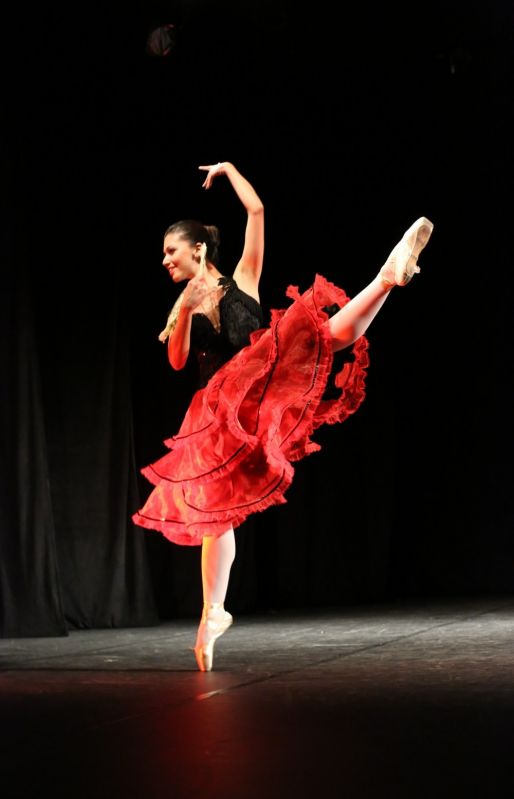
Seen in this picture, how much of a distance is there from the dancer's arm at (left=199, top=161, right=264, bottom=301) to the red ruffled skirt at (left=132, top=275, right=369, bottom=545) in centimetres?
23

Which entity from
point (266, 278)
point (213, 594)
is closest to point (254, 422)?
point (213, 594)

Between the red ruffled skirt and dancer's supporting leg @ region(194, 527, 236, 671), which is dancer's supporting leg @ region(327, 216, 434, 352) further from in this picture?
dancer's supporting leg @ region(194, 527, 236, 671)

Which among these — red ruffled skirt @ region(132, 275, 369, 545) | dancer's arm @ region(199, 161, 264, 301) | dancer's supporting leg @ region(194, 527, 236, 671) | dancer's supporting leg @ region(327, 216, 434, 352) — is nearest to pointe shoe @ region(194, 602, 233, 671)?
dancer's supporting leg @ region(194, 527, 236, 671)

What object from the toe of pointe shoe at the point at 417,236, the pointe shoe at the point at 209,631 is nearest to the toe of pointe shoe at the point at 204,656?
the pointe shoe at the point at 209,631

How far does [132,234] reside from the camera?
4.83 m

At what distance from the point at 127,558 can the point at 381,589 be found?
1.54m

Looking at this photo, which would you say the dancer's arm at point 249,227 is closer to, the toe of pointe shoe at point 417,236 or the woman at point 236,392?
the woman at point 236,392

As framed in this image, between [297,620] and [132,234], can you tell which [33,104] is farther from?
[297,620]

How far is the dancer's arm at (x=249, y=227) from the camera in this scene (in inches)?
115

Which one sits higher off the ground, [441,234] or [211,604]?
[441,234]

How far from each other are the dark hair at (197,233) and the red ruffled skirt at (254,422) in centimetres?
31

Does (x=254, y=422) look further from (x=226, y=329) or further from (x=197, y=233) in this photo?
(x=197, y=233)

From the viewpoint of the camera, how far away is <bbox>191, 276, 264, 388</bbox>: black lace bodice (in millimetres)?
2947

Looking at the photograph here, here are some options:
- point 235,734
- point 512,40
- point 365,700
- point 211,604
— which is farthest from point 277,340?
point 512,40
